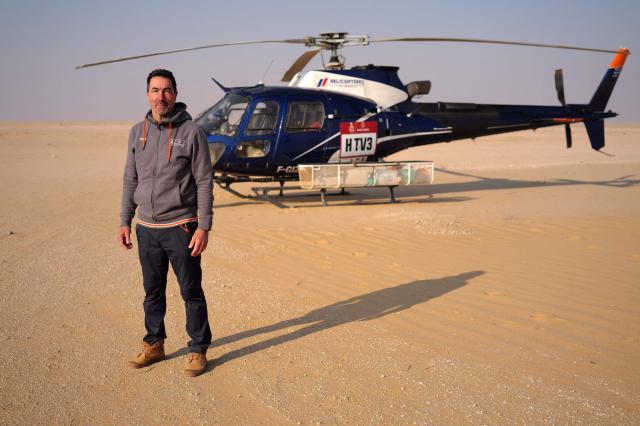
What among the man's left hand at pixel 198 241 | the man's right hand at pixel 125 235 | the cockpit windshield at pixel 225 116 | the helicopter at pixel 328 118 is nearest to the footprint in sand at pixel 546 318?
the man's left hand at pixel 198 241

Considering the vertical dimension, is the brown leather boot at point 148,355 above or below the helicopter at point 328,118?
below

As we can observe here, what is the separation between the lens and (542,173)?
62.3 ft

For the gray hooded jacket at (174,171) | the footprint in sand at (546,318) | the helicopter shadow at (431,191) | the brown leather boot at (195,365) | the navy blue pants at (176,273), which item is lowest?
the footprint in sand at (546,318)

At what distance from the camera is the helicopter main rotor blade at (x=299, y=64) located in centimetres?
1184

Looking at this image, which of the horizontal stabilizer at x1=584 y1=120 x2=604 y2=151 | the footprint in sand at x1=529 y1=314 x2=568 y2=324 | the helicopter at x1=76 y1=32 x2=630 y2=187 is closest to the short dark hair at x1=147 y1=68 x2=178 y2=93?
the footprint in sand at x1=529 y1=314 x2=568 y2=324

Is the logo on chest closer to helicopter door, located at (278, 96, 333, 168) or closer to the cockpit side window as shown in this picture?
the cockpit side window

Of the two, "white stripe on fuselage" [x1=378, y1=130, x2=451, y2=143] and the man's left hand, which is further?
"white stripe on fuselage" [x1=378, y1=130, x2=451, y2=143]

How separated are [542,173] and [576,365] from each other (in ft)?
52.5

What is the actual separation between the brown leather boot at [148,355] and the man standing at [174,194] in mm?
311

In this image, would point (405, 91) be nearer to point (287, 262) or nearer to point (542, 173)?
point (287, 262)

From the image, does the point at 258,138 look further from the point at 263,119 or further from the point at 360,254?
the point at 360,254

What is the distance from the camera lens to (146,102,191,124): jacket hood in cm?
389

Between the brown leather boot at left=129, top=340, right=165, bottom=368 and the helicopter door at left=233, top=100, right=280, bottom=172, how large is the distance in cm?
688

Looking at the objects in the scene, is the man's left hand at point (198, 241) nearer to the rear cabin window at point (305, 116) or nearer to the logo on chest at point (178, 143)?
the logo on chest at point (178, 143)
